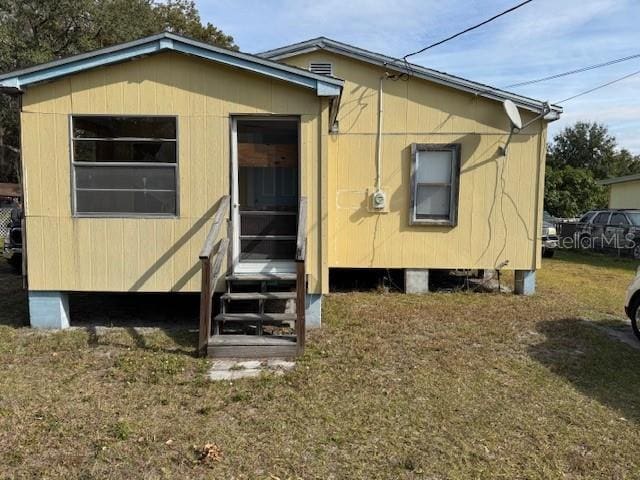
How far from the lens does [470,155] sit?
822cm

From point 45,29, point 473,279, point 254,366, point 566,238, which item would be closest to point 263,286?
point 254,366

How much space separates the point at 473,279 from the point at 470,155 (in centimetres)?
270

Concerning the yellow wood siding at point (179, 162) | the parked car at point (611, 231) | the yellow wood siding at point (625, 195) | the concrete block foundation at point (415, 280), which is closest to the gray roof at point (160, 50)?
the yellow wood siding at point (179, 162)

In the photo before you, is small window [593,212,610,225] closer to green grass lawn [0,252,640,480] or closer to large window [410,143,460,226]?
large window [410,143,460,226]

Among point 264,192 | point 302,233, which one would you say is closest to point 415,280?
point 264,192

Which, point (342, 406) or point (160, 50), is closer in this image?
point (342, 406)

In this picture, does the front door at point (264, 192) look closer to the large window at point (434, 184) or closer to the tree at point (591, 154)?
the large window at point (434, 184)

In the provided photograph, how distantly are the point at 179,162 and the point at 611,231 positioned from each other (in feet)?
47.8

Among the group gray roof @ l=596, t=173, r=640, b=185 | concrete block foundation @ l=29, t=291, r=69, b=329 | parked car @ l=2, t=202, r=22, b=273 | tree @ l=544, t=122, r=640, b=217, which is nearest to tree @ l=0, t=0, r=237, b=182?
parked car @ l=2, t=202, r=22, b=273

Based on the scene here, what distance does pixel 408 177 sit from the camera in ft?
27.2

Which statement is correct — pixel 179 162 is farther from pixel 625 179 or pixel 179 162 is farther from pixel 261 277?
pixel 625 179

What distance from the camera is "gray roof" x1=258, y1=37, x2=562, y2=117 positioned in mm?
Answer: 7945

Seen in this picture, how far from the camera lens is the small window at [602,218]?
1627 centimetres

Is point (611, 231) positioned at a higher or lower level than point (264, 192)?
lower
